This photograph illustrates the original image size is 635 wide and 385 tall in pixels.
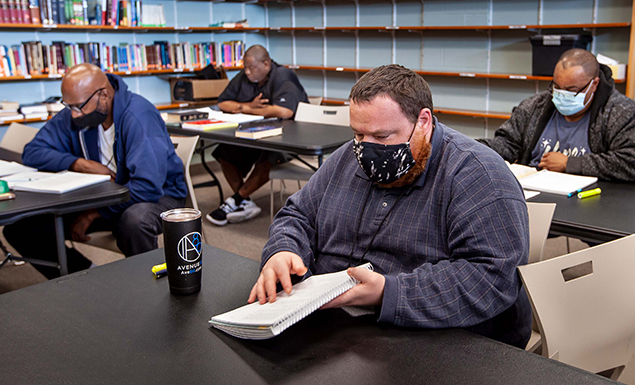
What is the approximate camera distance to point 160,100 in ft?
19.6

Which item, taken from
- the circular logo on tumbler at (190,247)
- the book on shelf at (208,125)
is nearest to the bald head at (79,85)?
the book on shelf at (208,125)

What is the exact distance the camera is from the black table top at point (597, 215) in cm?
168

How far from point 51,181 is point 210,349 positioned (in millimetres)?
1515

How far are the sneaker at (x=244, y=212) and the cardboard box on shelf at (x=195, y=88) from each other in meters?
1.79

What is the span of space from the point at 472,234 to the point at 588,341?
45 cm

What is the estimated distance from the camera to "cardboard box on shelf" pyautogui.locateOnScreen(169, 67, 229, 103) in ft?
18.3

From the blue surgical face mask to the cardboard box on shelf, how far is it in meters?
3.85

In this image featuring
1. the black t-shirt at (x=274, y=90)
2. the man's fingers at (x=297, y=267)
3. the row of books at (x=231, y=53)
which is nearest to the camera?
the man's fingers at (x=297, y=267)

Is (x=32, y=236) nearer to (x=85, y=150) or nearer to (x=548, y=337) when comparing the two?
(x=85, y=150)

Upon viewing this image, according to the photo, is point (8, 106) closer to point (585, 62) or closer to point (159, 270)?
point (159, 270)

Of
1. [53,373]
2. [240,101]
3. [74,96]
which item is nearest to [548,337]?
[53,373]

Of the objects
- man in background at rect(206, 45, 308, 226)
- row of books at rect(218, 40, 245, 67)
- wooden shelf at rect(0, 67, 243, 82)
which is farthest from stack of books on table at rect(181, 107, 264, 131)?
row of books at rect(218, 40, 245, 67)

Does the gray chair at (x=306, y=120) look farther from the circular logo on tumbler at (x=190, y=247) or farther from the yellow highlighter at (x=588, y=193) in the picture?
the circular logo on tumbler at (x=190, y=247)

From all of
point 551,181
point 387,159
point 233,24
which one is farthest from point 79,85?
point 233,24
